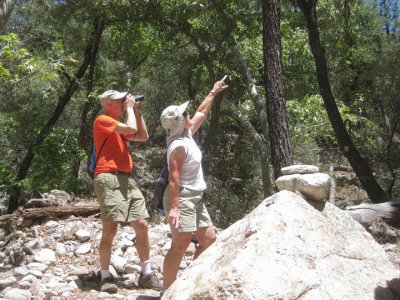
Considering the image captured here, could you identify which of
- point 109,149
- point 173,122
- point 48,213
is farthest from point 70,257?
point 173,122

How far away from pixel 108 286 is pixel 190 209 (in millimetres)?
1327

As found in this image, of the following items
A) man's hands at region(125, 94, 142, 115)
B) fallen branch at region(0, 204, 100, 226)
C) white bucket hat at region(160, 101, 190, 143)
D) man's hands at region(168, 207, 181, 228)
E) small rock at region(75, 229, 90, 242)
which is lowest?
small rock at region(75, 229, 90, 242)

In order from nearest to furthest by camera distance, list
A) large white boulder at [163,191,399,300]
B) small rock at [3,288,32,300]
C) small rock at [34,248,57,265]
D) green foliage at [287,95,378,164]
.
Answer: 1. large white boulder at [163,191,399,300]
2. small rock at [3,288,32,300]
3. small rock at [34,248,57,265]
4. green foliage at [287,95,378,164]

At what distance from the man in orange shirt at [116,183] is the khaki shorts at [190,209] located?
0.71 meters

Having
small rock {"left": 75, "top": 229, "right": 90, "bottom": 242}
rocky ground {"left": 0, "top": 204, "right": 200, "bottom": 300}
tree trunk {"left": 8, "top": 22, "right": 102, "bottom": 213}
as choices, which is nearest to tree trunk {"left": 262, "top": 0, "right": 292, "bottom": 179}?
rocky ground {"left": 0, "top": 204, "right": 200, "bottom": 300}

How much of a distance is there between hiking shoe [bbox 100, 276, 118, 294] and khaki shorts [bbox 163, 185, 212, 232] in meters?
1.09

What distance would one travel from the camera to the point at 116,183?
4.93 meters

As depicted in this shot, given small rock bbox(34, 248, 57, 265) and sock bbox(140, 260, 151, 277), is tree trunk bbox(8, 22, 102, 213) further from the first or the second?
sock bbox(140, 260, 151, 277)

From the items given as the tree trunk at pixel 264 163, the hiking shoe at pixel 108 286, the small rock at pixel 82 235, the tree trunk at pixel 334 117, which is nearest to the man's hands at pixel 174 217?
the hiking shoe at pixel 108 286

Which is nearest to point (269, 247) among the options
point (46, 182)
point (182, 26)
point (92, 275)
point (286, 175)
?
point (286, 175)

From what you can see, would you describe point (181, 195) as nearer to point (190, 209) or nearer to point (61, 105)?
point (190, 209)

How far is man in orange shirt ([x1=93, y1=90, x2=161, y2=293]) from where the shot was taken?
16.0ft

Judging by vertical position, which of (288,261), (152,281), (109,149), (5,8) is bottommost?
(152,281)

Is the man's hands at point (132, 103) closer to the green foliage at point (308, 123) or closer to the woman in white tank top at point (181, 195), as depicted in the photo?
the woman in white tank top at point (181, 195)
